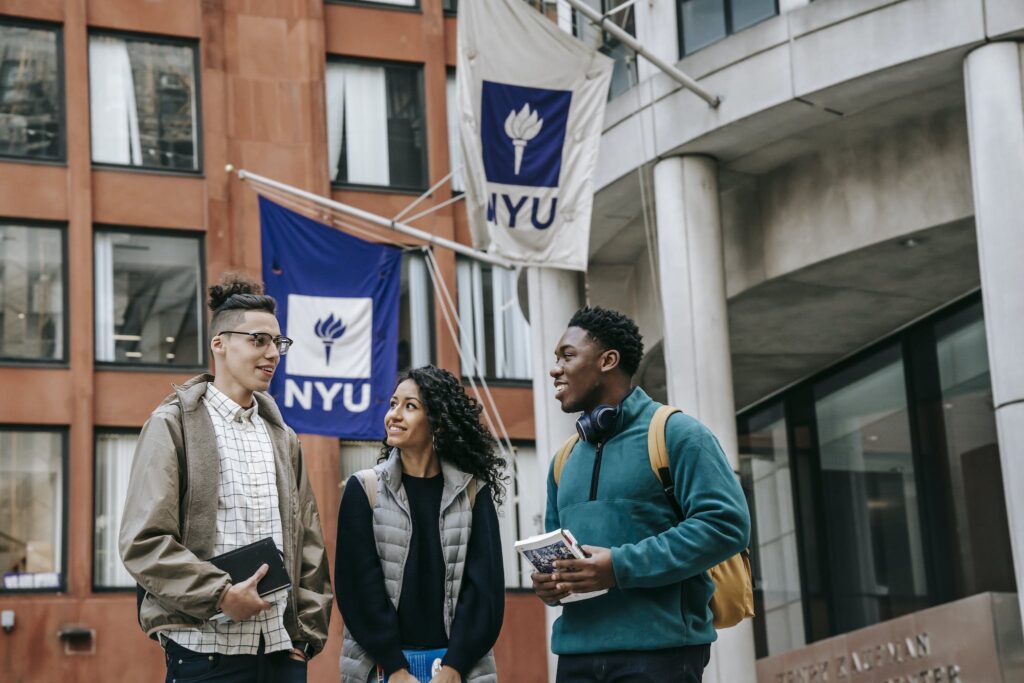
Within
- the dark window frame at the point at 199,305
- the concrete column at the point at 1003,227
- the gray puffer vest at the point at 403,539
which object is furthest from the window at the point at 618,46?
the dark window frame at the point at 199,305

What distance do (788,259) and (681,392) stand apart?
2138mm

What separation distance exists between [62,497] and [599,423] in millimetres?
27185

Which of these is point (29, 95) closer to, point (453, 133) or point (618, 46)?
point (453, 133)

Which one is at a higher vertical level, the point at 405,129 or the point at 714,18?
the point at 405,129

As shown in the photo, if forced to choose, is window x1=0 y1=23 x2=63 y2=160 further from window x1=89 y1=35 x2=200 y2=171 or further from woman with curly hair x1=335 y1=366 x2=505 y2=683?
woman with curly hair x1=335 y1=366 x2=505 y2=683

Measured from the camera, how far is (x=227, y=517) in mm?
7738

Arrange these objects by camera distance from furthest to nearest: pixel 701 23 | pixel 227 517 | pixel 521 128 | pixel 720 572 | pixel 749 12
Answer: pixel 701 23
pixel 749 12
pixel 521 128
pixel 227 517
pixel 720 572

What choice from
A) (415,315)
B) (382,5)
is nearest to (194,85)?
(382,5)

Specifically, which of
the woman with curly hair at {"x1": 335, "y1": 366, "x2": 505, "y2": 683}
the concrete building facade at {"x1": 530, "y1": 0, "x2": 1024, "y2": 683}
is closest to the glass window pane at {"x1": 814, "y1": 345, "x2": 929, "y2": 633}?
the concrete building facade at {"x1": 530, "y1": 0, "x2": 1024, "y2": 683}

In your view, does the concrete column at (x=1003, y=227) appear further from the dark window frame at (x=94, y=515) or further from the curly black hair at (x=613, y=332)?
the dark window frame at (x=94, y=515)

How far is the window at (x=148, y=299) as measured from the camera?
3431 centimetres

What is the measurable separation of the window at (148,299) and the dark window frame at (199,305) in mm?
45

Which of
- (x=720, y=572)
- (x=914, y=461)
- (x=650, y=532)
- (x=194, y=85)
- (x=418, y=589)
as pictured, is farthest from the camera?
(x=194, y=85)

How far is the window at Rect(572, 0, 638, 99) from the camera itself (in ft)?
69.9
